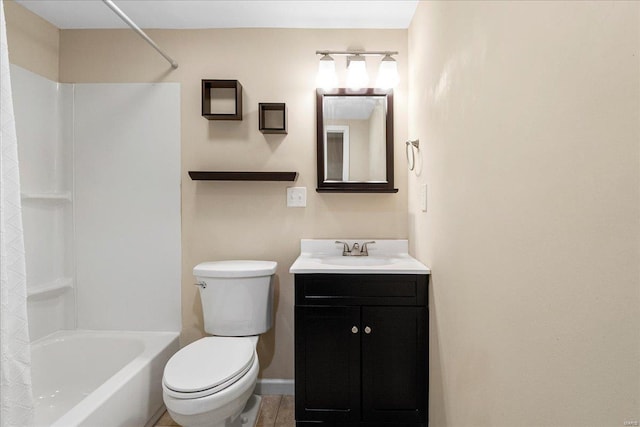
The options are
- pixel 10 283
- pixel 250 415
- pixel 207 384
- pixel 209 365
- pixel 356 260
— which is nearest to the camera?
pixel 10 283

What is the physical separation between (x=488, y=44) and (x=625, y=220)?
0.72 meters

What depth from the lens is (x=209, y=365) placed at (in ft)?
5.20

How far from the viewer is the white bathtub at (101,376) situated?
1.57 meters

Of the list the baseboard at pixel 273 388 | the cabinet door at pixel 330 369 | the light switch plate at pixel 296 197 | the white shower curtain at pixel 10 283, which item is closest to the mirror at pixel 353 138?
the light switch plate at pixel 296 197

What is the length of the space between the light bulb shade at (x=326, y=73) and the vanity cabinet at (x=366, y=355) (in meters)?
1.19

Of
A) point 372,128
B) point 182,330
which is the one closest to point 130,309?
point 182,330

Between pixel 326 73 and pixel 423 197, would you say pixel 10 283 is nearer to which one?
pixel 423 197

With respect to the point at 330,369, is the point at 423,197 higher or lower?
higher

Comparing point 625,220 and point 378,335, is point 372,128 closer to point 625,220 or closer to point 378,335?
point 378,335

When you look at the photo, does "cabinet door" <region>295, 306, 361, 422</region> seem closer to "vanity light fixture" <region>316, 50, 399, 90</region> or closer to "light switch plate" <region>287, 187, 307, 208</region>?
"light switch plate" <region>287, 187, 307, 208</region>

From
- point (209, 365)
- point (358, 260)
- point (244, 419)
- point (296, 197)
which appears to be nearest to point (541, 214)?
point (358, 260)

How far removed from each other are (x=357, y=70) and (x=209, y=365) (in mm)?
1800

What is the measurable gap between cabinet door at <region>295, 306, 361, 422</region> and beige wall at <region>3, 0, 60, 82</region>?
2.16 meters

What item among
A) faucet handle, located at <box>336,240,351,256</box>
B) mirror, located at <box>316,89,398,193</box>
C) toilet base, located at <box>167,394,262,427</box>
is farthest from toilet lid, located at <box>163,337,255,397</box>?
mirror, located at <box>316,89,398,193</box>
